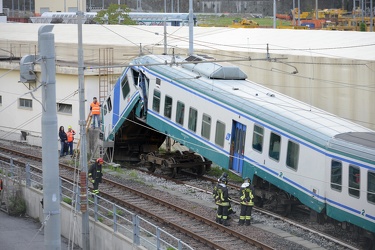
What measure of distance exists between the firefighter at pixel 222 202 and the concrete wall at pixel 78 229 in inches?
114

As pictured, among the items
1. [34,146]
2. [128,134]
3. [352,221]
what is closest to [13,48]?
[34,146]

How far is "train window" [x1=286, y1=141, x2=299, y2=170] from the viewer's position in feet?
66.8

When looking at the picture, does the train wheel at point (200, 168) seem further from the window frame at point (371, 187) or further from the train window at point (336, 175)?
the window frame at point (371, 187)

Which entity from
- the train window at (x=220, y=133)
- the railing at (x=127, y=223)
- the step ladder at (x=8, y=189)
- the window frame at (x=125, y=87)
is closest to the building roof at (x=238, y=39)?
the window frame at (x=125, y=87)

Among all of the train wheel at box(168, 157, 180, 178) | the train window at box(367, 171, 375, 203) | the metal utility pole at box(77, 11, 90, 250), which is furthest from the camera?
the train wheel at box(168, 157, 180, 178)

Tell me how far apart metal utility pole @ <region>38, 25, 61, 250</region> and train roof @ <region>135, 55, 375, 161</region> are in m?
7.42

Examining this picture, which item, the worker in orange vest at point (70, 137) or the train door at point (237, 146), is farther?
the worker in orange vest at point (70, 137)

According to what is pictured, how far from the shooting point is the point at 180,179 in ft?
90.8

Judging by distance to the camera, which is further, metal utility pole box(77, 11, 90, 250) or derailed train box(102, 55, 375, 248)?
metal utility pole box(77, 11, 90, 250)

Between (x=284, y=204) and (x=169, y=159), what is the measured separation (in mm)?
7066

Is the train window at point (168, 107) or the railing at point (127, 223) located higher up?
the train window at point (168, 107)

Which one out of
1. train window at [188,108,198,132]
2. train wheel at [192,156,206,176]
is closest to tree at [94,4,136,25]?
train wheel at [192,156,206,176]

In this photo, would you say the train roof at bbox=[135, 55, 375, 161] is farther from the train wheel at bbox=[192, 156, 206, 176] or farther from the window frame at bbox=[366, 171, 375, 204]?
the train wheel at bbox=[192, 156, 206, 176]

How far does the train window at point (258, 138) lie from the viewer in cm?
2173
